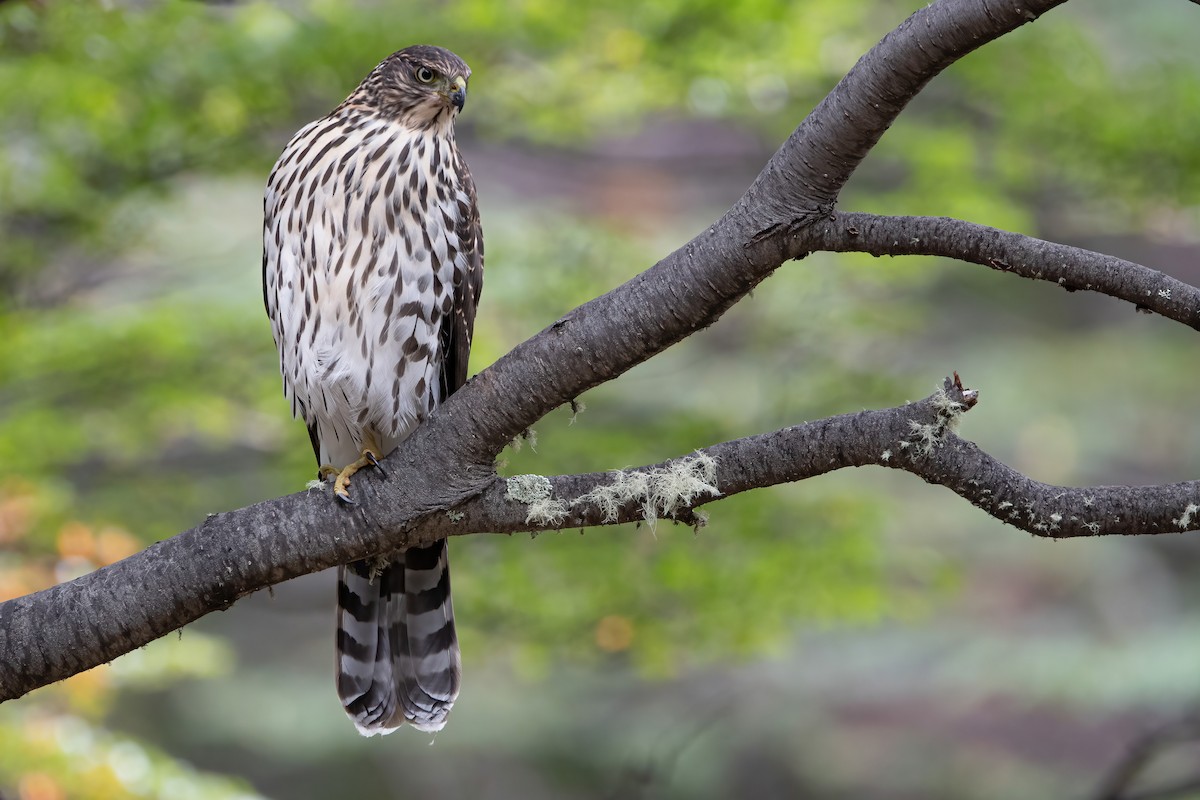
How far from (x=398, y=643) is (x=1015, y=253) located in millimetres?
2347

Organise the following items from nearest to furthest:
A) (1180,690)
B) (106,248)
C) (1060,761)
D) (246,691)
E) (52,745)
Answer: (52,745) → (106,248) → (1180,690) → (246,691) → (1060,761)

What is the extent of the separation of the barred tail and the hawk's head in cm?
131

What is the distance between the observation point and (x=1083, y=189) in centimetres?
584

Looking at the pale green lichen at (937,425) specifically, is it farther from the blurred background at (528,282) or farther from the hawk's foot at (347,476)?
the blurred background at (528,282)

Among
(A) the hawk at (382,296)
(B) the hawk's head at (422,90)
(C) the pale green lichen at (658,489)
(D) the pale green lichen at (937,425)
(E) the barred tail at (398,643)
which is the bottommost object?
(D) the pale green lichen at (937,425)

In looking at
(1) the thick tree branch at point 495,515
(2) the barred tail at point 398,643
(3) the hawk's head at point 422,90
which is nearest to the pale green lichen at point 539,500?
(1) the thick tree branch at point 495,515

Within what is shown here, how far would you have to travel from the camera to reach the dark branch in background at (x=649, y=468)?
2254 mm

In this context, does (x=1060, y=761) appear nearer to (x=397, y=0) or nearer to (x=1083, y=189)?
(x=1083, y=189)

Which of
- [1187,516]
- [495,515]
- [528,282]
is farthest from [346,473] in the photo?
[528,282]

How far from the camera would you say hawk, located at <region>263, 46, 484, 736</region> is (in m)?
3.48

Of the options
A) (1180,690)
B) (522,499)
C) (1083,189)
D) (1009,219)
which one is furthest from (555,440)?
(1180,690)

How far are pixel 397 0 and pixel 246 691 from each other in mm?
8083

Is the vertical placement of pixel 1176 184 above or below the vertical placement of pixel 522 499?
above

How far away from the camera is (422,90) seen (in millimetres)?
3725
